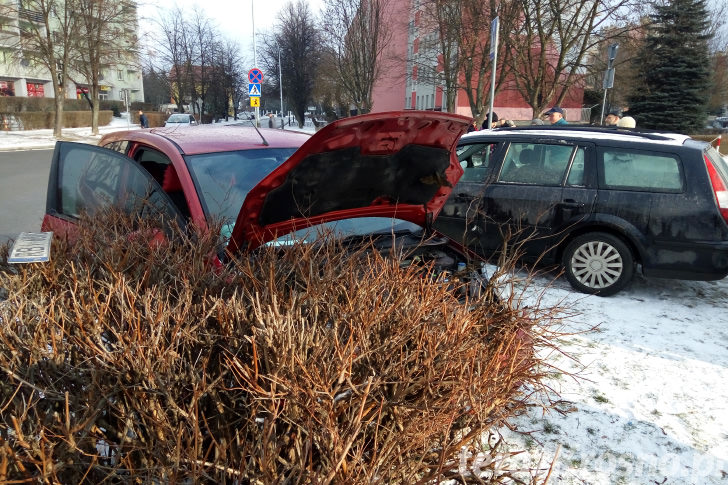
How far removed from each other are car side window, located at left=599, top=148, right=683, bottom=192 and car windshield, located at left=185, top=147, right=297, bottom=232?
133 inches

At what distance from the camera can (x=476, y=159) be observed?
6039 mm

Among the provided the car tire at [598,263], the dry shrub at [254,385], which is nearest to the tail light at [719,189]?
the car tire at [598,263]

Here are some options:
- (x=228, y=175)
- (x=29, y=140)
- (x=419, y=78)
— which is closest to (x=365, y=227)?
(x=228, y=175)

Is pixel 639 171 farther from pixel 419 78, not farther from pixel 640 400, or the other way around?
pixel 419 78

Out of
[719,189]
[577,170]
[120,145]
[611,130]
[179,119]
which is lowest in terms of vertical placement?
[719,189]

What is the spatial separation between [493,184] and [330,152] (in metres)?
3.41

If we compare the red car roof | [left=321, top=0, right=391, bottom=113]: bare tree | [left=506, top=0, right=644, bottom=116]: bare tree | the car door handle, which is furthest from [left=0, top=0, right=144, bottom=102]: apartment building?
the car door handle

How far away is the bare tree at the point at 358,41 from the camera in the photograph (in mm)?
26953

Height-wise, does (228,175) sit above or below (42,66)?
below

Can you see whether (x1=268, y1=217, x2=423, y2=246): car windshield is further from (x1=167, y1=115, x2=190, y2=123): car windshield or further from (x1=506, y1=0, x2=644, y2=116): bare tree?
(x1=167, y1=115, x2=190, y2=123): car windshield

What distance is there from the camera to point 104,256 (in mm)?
2387

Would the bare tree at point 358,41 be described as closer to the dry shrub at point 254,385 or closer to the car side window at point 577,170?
the car side window at point 577,170

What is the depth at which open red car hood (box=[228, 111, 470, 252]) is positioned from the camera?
2.73m

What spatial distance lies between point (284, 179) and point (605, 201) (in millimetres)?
3788
